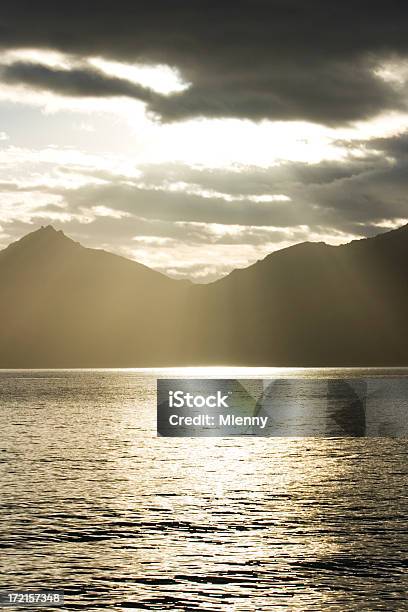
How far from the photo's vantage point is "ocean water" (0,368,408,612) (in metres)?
39.3

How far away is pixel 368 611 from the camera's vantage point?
36.1 m

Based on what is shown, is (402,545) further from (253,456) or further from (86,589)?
(253,456)

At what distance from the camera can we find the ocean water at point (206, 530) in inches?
1549

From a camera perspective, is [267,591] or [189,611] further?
[267,591]

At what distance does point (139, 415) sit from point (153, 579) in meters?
151

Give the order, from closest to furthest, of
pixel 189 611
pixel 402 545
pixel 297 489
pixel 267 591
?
pixel 189 611, pixel 267 591, pixel 402 545, pixel 297 489

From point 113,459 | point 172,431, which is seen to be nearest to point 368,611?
point 113,459

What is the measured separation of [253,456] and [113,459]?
16343 millimetres

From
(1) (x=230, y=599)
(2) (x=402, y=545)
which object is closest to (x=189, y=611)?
(1) (x=230, y=599)

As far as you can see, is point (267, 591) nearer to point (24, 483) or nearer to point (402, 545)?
point (402, 545)

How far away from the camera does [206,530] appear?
53469 millimetres

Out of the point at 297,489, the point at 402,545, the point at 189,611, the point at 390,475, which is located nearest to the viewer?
the point at 189,611

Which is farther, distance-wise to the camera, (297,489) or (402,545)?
(297,489)

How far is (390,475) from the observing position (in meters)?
83.1
